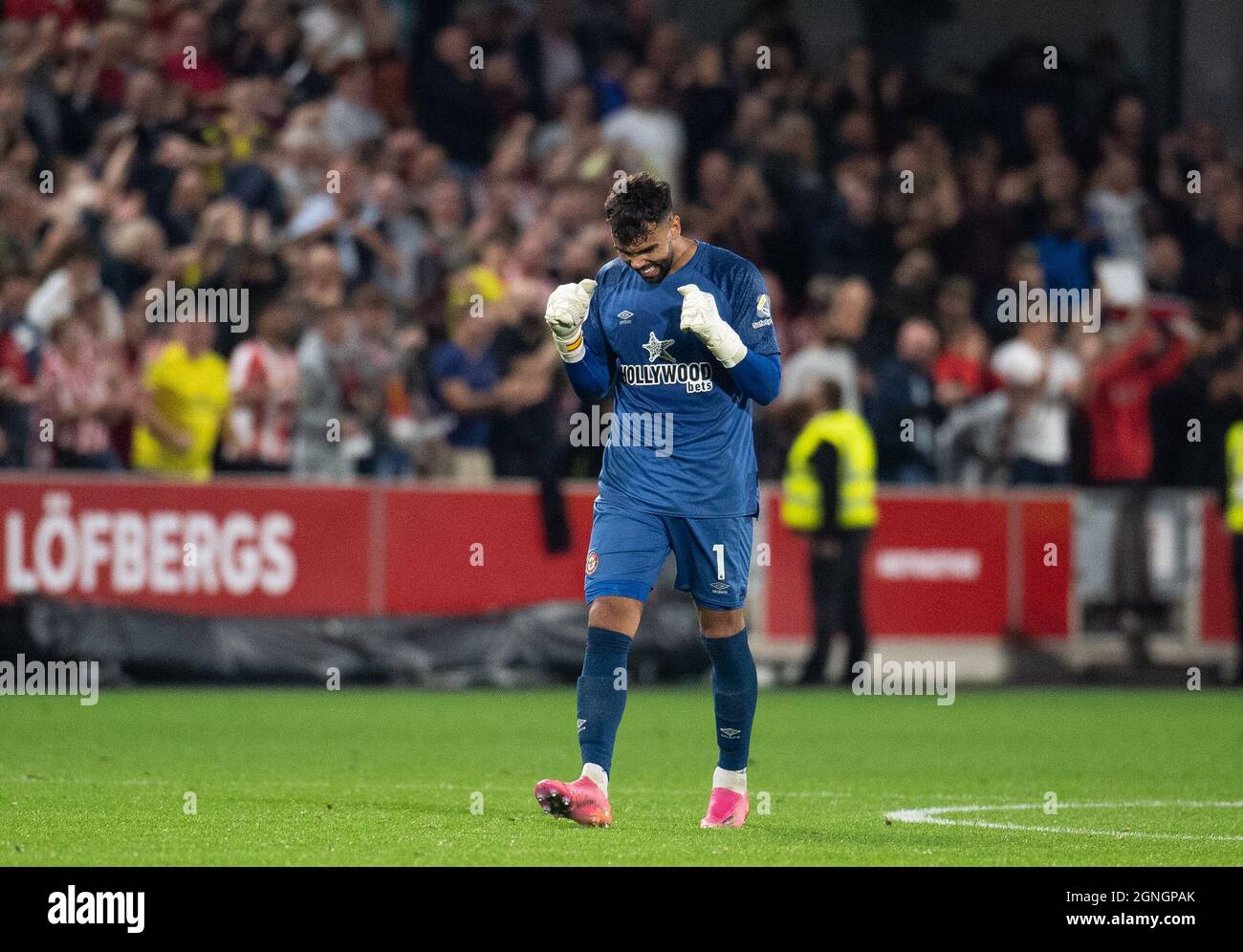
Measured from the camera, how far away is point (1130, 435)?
2055 centimetres

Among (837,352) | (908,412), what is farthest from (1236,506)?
(837,352)

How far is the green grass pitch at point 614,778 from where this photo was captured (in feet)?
26.3

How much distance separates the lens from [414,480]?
18.3 meters

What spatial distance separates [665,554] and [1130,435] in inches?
489

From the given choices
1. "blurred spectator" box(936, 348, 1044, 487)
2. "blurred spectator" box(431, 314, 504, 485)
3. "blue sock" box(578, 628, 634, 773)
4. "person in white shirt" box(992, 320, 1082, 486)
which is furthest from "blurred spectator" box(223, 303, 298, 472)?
"blue sock" box(578, 628, 634, 773)

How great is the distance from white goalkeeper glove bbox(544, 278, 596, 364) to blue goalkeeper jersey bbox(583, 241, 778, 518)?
171mm

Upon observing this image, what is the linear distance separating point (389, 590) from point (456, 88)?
5421mm

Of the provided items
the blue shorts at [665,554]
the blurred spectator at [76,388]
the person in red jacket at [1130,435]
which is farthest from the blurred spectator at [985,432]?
the blue shorts at [665,554]

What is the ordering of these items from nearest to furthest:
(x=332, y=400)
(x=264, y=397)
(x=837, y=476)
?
(x=264, y=397) → (x=332, y=400) → (x=837, y=476)

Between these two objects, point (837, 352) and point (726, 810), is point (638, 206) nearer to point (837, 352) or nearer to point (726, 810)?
point (726, 810)

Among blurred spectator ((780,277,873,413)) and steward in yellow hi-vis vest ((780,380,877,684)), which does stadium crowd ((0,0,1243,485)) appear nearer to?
blurred spectator ((780,277,873,413))

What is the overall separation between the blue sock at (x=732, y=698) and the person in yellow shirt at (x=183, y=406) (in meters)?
9.10

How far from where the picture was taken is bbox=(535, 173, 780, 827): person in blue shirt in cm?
876
